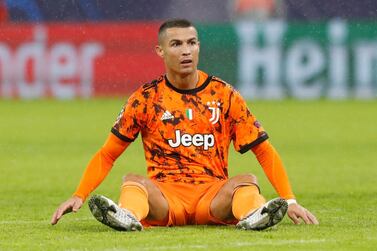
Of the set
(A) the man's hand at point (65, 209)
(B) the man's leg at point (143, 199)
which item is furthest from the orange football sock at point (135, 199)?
(A) the man's hand at point (65, 209)

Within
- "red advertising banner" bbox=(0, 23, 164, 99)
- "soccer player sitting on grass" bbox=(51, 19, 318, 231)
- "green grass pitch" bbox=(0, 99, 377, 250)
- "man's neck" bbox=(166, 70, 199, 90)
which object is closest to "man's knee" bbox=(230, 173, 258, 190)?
"soccer player sitting on grass" bbox=(51, 19, 318, 231)

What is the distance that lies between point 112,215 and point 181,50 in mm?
1272

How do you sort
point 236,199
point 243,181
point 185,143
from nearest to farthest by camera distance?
point 236,199 < point 243,181 < point 185,143

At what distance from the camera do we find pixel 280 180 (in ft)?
28.9

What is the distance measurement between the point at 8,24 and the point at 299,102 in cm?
515

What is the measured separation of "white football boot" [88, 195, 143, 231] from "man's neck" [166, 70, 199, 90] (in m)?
1.06

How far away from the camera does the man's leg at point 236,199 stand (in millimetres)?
8570

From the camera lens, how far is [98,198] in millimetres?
8273

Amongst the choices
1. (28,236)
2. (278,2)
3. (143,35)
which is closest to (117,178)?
(28,236)

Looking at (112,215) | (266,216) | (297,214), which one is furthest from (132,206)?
(297,214)

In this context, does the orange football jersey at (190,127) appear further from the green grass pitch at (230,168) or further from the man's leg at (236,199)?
the green grass pitch at (230,168)

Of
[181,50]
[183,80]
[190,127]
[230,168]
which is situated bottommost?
[230,168]

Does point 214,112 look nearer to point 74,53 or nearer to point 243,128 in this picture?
point 243,128

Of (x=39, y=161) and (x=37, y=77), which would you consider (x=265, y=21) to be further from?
(x=39, y=161)
